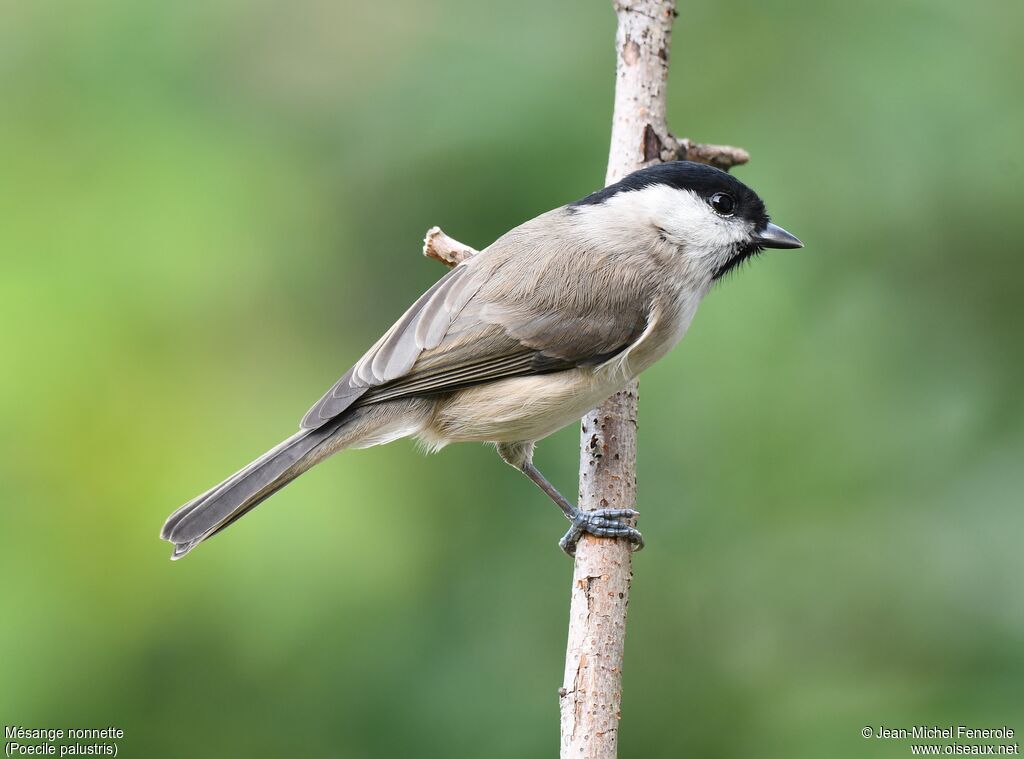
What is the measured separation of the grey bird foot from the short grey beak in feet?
2.38

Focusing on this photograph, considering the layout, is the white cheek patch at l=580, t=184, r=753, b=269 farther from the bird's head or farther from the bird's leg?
the bird's leg

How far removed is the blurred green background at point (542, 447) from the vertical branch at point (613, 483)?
0.10 m

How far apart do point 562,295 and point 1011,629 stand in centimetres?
121

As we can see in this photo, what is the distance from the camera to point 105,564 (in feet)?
6.93

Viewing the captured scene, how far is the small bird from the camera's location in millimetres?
2320

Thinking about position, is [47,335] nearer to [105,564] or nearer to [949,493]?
[105,564]

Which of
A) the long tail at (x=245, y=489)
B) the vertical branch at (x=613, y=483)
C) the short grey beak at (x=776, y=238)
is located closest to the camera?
the vertical branch at (x=613, y=483)

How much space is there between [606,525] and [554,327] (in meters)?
0.46

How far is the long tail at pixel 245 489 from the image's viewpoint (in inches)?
82.8

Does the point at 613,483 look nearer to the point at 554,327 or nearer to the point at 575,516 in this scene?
the point at 575,516

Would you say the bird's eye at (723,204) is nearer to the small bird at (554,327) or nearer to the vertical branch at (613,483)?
the small bird at (554,327)

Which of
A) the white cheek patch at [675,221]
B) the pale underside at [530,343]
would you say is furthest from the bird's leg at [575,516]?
the white cheek patch at [675,221]

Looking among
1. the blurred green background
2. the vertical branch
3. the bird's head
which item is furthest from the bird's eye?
the vertical branch

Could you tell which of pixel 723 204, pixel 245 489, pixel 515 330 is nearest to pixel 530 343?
pixel 515 330
